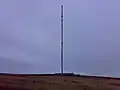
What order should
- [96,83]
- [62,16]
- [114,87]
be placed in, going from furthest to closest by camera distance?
[62,16]
[96,83]
[114,87]

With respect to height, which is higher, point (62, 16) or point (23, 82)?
point (62, 16)

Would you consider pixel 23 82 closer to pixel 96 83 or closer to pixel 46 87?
pixel 46 87

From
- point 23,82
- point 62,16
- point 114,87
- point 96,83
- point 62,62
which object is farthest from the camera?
point 62,16

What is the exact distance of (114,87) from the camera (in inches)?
71.2

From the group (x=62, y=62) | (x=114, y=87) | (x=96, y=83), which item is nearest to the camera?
(x=114, y=87)

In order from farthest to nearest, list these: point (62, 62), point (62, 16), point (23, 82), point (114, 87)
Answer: point (62, 16)
point (62, 62)
point (23, 82)
point (114, 87)

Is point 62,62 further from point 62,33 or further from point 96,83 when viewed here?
point 96,83

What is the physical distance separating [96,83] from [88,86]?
0.38ft

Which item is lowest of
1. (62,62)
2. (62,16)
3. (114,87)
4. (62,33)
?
(114,87)

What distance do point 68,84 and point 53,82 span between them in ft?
0.43

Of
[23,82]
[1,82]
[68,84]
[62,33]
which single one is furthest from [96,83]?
[62,33]

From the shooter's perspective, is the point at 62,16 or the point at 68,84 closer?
the point at 68,84

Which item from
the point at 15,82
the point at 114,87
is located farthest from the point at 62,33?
the point at 114,87

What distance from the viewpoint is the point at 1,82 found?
217 centimetres
